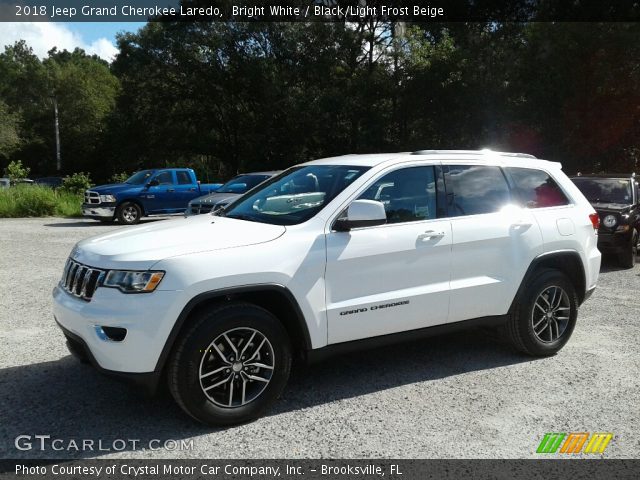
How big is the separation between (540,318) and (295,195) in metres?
2.41

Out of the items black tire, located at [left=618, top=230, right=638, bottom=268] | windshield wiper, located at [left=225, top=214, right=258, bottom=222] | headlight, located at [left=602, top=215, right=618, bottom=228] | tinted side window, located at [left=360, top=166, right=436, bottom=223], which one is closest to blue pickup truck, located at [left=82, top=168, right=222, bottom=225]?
headlight, located at [left=602, top=215, right=618, bottom=228]

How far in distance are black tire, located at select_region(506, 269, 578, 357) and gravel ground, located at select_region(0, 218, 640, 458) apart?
14 cm

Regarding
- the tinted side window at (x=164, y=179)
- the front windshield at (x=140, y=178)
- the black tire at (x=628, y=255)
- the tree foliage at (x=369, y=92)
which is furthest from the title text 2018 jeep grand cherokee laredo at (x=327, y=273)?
the tree foliage at (x=369, y=92)

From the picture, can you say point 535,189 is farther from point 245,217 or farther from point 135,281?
point 135,281

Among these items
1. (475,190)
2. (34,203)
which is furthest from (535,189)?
(34,203)

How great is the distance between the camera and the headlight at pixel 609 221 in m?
10.1

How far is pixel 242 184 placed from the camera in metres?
14.6

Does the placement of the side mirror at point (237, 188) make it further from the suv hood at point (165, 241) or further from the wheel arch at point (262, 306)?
the wheel arch at point (262, 306)

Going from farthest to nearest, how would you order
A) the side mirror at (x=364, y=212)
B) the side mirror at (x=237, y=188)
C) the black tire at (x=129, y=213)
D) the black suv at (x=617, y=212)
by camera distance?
the black tire at (x=129, y=213) < the side mirror at (x=237, y=188) < the black suv at (x=617, y=212) < the side mirror at (x=364, y=212)

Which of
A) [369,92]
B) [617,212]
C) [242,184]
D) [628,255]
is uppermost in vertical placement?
[369,92]

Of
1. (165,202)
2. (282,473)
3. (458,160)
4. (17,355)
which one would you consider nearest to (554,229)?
Answer: (458,160)

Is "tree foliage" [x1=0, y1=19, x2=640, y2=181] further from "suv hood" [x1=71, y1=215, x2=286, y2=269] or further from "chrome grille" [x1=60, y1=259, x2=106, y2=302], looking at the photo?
"chrome grille" [x1=60, y1=259, x2=106, y2=302]

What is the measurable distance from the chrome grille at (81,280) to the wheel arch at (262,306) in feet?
1.93

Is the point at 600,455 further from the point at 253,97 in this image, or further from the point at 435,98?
the point at 253,97
